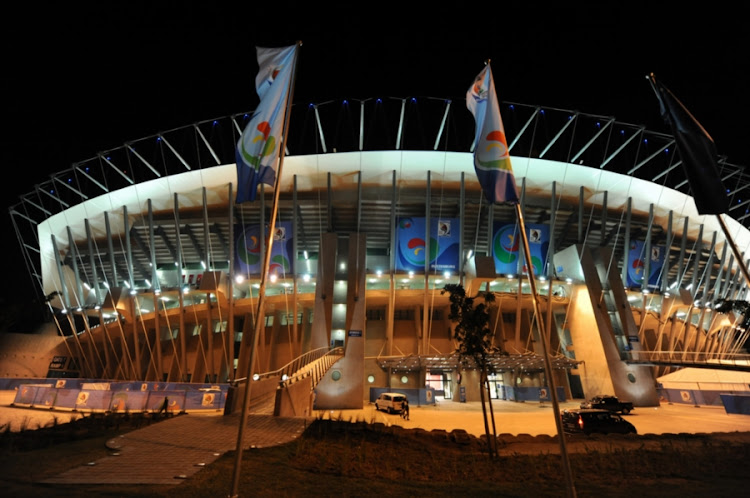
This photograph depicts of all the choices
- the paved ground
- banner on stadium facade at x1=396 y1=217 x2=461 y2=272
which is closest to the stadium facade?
banner on stadium facade at x1=396 y1=217 x2=461 y2=272

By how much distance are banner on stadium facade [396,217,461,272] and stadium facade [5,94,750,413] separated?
141 mm

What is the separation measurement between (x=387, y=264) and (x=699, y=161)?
32971mm

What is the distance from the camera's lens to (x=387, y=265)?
144 feet

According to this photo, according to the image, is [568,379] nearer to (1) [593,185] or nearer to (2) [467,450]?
(1) [593,185]

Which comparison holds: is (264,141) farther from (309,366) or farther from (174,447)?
(309,366)

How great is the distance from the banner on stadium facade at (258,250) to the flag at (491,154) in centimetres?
2848

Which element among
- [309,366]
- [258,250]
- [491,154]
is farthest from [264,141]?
[258,250]

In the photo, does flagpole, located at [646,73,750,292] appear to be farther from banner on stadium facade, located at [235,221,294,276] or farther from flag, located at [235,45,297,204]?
banner on stadium facade, located at [235,221,294,276]

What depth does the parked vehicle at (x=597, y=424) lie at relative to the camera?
1850cm

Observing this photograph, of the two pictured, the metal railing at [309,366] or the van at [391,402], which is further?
the van at [391,402]

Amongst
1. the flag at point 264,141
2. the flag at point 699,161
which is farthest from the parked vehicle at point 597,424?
the flag at point 264,141

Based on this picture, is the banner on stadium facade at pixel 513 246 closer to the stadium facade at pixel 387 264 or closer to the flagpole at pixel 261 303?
the stadium facade at pixel 387 264

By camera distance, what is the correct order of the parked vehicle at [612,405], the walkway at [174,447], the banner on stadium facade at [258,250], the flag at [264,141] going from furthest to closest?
1. the banner on stadium facade at [258,250]
2. the parked vehicle at [612,405]
3. the flag at [264,141]
4. the walkway at [174,447]

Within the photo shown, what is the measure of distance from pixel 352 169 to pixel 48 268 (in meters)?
45.2
